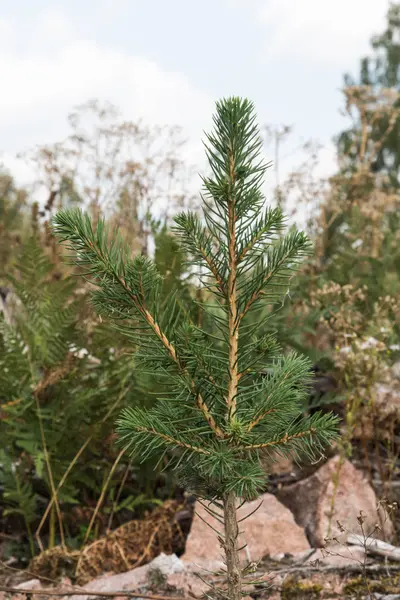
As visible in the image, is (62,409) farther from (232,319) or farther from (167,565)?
(232,319)

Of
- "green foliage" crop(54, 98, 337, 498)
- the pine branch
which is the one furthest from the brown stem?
the pine branch

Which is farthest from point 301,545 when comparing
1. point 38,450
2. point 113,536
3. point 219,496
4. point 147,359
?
point 147,359

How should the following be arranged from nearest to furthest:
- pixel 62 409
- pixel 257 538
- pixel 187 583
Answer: pixel 187 583, pixel 257 538, pixel 62 409

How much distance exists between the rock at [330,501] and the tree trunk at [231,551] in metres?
1.70

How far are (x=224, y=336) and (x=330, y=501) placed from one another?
80.0 inches

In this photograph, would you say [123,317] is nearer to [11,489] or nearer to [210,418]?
[210,418]

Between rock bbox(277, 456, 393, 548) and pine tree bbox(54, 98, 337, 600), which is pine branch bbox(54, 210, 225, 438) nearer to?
pine tree bbox(54, 98, 337, 600)

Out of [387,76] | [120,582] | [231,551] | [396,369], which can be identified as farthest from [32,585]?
[387,76]

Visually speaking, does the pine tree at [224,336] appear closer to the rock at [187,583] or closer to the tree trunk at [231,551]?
the tree trunk at [231,551]

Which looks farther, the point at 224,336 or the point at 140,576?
the point at 140,576

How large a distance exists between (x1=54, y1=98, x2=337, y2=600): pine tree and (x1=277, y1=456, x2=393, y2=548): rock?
1.77 metres

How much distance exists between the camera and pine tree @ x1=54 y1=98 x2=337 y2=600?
1.36 metres

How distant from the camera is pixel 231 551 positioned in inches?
55.2

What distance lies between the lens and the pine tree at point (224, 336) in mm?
1358
